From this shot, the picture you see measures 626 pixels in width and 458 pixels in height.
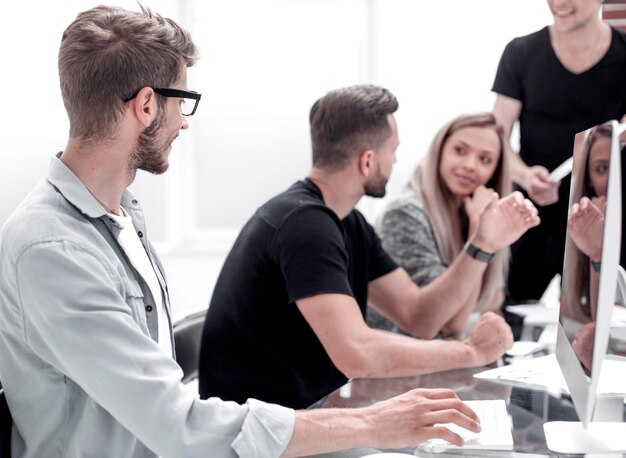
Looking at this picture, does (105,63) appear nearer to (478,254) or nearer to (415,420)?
(415,420)

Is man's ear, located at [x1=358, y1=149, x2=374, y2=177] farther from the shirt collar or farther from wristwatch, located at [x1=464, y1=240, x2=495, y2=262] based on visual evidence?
the shirt collar

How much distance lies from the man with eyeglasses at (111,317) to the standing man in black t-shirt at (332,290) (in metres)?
0.42

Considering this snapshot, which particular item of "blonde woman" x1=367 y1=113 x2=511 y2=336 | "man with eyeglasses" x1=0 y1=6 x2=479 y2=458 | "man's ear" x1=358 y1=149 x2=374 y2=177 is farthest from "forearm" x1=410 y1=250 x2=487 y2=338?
"man with eyeglasses" x1=0 y1=6 x2=479 y2=458

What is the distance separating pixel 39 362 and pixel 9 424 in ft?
0.30

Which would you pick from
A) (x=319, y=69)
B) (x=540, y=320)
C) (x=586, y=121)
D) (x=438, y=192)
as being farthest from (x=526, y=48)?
(x=319, y=69)

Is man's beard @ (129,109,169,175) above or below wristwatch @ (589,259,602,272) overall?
above

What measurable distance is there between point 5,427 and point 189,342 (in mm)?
782

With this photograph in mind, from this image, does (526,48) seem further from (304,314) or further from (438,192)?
(304,314)

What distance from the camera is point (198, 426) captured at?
3.54 ft

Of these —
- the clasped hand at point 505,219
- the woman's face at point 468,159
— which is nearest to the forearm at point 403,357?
the clasped hand at point 505,219

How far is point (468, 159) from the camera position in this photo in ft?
8.63

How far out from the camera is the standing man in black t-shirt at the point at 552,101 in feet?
8.97

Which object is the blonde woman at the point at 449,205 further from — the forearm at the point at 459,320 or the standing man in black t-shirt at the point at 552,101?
the standing man in black t-shirt at the point at 552,101

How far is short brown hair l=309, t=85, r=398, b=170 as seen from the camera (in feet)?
6.46
